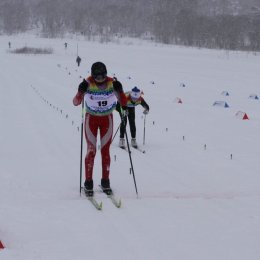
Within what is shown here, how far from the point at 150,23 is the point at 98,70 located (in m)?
152

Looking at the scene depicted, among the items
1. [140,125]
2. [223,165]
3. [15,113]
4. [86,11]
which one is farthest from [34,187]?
[86,11]

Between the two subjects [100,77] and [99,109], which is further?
[99,109]

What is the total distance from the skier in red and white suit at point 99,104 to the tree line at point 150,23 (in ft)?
291

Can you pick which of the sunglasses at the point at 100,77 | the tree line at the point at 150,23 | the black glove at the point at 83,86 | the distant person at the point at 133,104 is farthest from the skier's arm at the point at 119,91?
the tree line at the point at 150,23

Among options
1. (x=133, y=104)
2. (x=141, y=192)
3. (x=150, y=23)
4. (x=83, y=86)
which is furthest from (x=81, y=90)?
(x=150, y=23)

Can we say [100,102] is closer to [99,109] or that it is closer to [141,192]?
[99,109]

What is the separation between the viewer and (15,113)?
16.7 metres

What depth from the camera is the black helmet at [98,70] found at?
665 cm

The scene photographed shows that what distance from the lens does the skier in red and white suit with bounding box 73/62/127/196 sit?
6828 mm

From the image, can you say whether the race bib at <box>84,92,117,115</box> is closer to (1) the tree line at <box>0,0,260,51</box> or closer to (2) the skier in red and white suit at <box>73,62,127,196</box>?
(2) the skier in red and white suit at <box>73,62,127,196</box>

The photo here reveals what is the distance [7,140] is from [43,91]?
12.5 m

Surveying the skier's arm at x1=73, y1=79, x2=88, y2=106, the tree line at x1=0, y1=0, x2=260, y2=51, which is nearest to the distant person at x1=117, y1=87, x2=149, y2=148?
the skier's arm at x1=73, y1=79, x2=88, y2=106

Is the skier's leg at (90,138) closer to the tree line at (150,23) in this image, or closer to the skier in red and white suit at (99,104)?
the skier in red and white suit at (99,104)

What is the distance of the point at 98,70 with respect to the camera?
665cm
